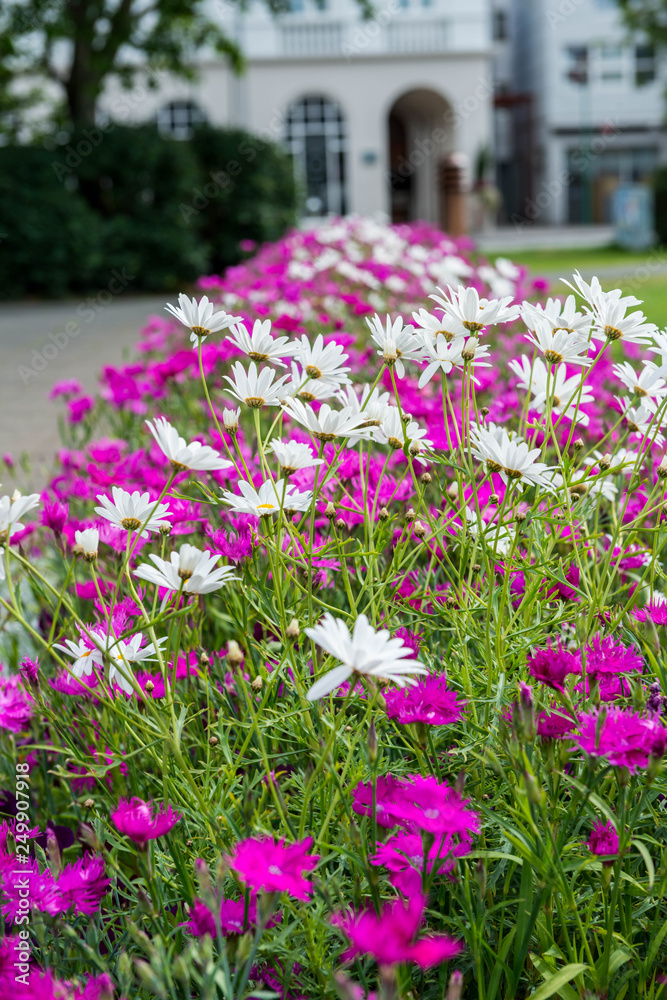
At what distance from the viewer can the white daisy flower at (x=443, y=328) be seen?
44.9 inches

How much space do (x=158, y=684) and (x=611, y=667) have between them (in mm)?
586

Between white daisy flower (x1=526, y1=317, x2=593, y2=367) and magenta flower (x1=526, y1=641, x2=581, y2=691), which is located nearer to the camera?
magenta flower (x1=526, y1=641, x2=581, y2=691)

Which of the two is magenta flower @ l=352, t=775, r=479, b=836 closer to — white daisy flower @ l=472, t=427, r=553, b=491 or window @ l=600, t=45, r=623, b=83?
white daisy flower @ l=472, t=427, r=553, b=491

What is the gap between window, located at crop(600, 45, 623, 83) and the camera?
3079 centimetres

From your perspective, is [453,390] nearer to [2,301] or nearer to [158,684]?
[158,684]

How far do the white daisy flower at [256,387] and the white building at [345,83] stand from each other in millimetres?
24108

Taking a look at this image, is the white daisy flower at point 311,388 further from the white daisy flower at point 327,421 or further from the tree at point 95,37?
the tree at point 95,37

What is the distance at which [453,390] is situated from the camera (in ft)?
7.75

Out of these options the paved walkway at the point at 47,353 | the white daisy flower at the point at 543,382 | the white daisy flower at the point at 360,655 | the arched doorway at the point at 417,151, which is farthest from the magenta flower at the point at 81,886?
the arched doorway at the point at 417,151

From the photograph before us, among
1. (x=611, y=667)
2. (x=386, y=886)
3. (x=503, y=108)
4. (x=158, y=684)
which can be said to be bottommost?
(x=386, y=886)

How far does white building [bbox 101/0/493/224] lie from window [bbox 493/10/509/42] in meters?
9.74

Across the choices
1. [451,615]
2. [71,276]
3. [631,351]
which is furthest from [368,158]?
[451,615]

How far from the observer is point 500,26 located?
33.3 metres

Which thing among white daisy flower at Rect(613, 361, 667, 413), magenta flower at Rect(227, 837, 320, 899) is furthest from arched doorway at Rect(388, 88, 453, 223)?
magenta flower at Rect(227, 837, 320, 899)
